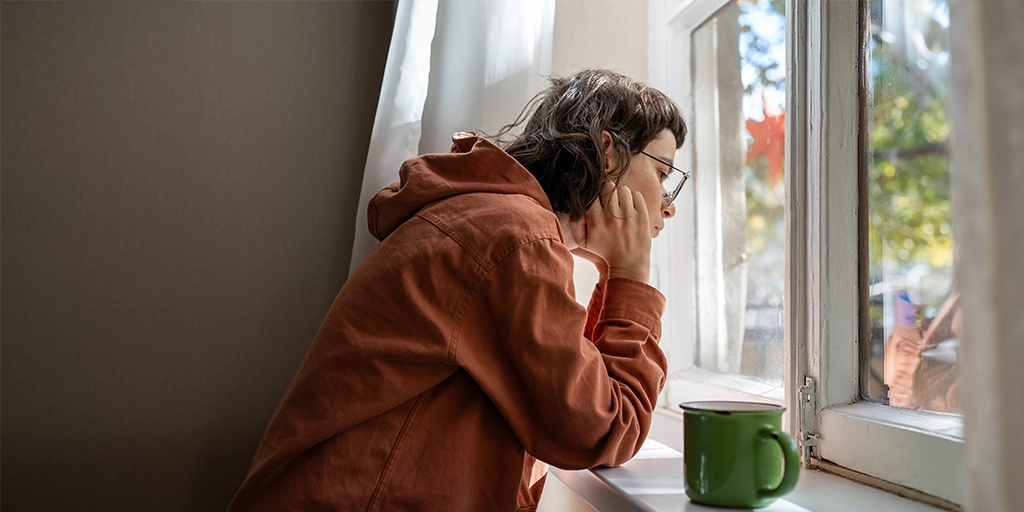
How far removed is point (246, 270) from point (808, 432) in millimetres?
1028

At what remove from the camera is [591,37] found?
1.22m

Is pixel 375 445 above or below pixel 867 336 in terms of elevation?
below

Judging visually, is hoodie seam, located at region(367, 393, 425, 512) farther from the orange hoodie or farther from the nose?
the nose

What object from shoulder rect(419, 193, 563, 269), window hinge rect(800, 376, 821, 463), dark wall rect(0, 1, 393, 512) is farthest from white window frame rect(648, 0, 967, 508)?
dark wall rect(0, 1, 393, 512)

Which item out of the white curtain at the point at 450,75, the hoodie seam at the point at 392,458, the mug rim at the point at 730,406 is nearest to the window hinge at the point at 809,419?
the mug rim at the point at 730,406

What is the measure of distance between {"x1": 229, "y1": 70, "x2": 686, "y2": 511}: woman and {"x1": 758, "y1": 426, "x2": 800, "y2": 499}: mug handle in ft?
0.50

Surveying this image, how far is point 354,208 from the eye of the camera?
1.40m

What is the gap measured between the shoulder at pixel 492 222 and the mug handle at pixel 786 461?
27 centimetres

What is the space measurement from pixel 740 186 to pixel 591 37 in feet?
1.21

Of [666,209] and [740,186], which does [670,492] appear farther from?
[740,186]

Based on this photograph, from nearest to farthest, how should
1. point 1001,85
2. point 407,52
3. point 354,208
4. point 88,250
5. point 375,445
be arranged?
point 1001,85, point 375,445, point 407,52, point 88,250, point 354,208

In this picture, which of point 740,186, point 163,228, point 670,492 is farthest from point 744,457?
point 163,228

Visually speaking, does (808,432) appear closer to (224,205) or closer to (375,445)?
(375,445)

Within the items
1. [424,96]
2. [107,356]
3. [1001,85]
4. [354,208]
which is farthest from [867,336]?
[107,356]
